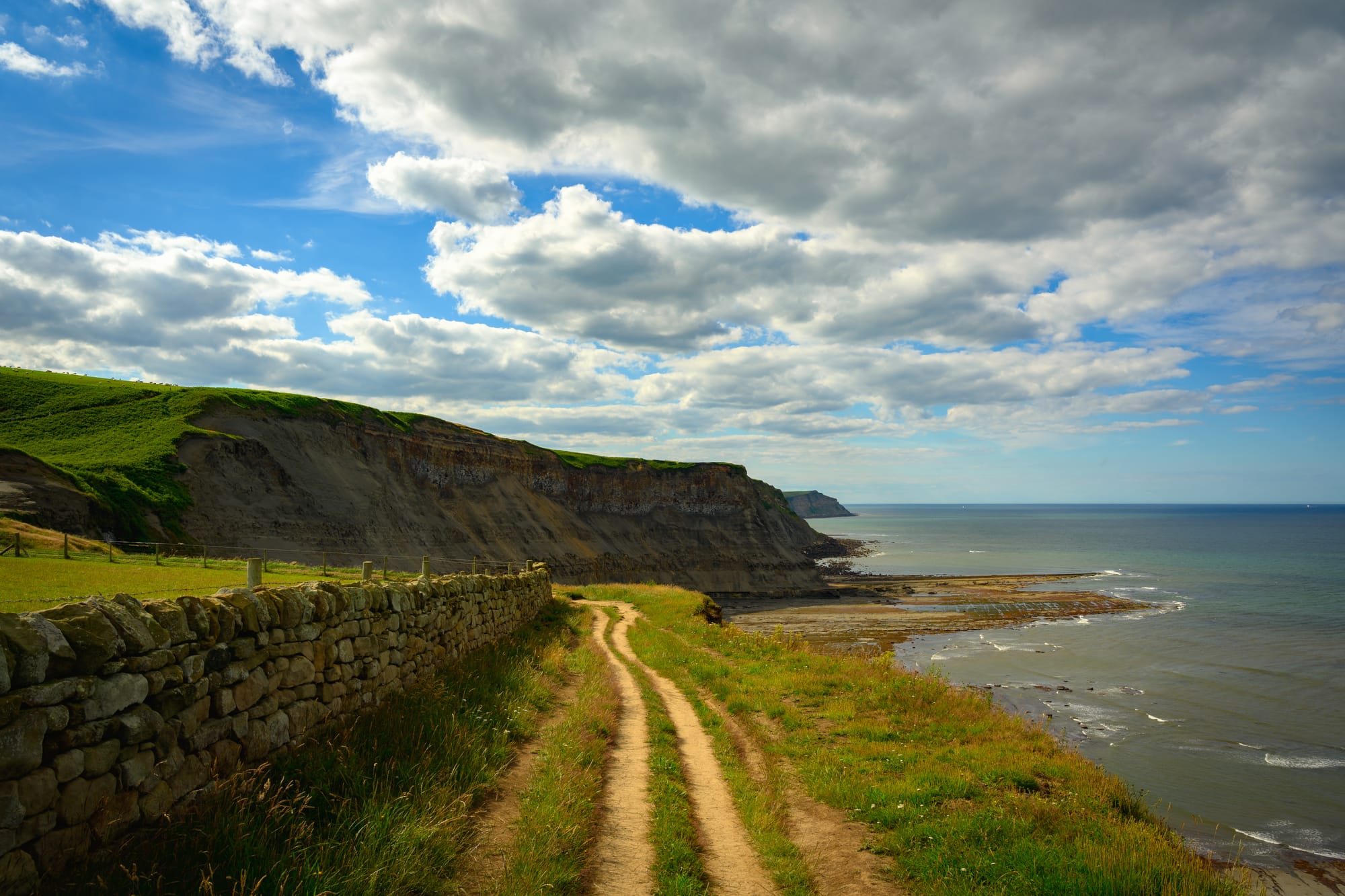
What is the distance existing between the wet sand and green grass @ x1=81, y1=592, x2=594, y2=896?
115 ft

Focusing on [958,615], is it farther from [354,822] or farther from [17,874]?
[17,874]

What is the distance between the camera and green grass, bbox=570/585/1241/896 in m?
6.73

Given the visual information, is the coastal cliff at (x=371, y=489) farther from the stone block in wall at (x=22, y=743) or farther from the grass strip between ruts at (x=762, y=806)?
the stone block in wall at (x=22, y=743)

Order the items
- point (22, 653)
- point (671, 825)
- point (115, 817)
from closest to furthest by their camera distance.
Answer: point (22, 653)
point (115, 817)
point (671, 825)

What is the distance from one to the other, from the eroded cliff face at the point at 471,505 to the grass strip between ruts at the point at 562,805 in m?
44.7

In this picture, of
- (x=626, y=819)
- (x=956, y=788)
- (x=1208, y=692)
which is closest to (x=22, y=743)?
(x=626, y=819)

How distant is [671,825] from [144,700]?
206 inches

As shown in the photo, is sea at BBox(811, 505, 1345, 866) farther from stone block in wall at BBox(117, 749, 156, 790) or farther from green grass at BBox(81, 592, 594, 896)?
stone block in wall at BBox(117, 749, 156, 790)

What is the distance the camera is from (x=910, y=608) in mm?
68438

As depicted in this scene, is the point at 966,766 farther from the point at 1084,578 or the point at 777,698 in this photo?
the point at 1084,578

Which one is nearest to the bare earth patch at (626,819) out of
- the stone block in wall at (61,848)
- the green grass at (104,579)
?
the stone block in wall at (61,848)

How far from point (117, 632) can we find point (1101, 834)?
9.62 m

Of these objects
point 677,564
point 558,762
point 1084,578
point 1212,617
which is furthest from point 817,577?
point 558,762

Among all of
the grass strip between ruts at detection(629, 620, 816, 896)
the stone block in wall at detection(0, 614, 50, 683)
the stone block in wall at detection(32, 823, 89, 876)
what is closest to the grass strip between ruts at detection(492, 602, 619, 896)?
the grass strip between ruts at detection(629, 620, 816, 896)
